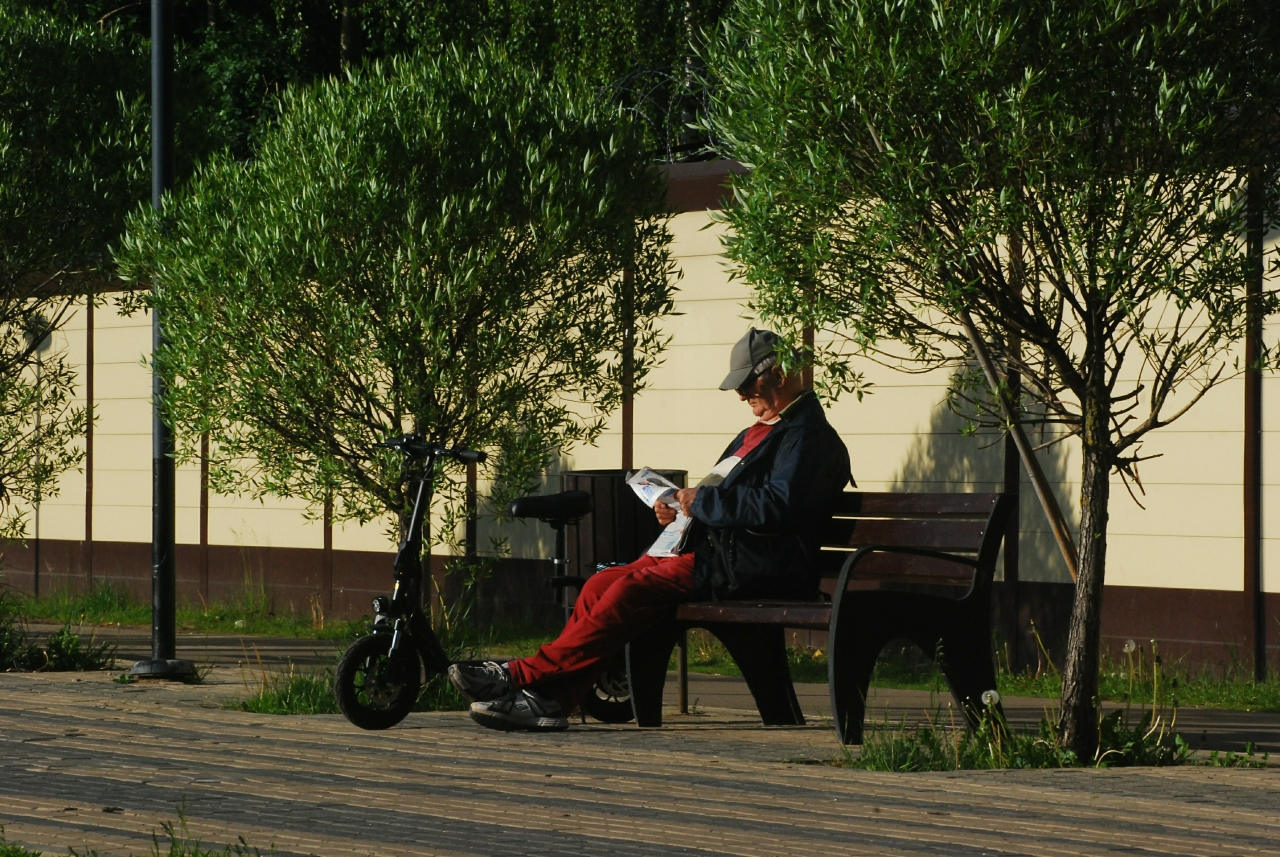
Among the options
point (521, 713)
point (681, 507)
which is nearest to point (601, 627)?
point (521, 713)

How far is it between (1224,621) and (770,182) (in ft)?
15.5

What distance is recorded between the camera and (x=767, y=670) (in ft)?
26.1

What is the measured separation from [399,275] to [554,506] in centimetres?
121

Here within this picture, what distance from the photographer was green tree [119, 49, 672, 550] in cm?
824

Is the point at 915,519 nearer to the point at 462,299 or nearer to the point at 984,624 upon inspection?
the point at 984,624

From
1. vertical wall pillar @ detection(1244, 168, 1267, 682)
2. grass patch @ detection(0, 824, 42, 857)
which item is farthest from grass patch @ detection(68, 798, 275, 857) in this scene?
vertical wall pillar @ detection(1244, 168, 1267, 682)

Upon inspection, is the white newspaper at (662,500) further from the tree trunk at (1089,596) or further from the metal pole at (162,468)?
the metal pole at (162,468)

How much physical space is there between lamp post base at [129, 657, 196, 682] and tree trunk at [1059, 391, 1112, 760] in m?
4.67

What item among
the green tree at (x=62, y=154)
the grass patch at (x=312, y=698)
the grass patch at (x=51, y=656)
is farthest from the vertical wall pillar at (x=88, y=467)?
the grass patch at (x=312, y=698)

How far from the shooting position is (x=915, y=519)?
7582 millimetres

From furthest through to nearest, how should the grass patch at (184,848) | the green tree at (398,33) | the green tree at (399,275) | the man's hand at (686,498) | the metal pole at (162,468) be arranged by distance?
1. the green tree at (398,33)
2. the metal pole at (162,468)
3. the green tree at (399,275)
4. the man's hand at (686,498)
5. the grass patch at (184,848)

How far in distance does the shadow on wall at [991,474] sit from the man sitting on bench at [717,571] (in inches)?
128

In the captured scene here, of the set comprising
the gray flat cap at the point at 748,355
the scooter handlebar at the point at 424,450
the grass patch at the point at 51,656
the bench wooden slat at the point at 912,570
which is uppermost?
the gray flat cap at the point at 748,355

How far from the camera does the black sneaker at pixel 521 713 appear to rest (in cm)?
739
